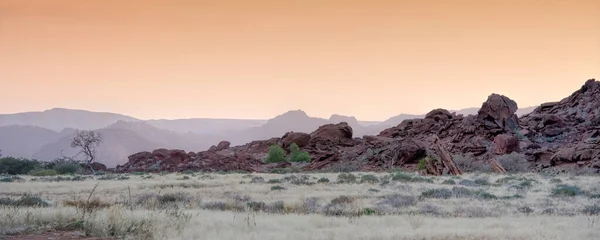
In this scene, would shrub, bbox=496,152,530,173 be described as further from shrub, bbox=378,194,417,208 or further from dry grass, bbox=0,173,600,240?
dry grass, bbox=0,173,600,240

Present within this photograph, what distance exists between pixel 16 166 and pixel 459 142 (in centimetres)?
5372

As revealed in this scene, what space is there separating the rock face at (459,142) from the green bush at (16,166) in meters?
10.7

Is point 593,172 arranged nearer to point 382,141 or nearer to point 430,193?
point 430,193

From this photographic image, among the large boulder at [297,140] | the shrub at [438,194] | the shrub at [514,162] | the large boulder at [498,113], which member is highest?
the large boulder at [498,113]

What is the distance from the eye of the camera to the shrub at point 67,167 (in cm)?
5803

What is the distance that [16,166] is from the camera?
65125 millimetres

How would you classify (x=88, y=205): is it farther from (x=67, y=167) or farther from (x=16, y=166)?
(x=16, y=166)

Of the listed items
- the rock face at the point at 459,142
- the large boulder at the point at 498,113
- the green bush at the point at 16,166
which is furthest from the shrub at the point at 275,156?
the green bush at the point at 16,166

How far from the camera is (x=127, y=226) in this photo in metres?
10.0

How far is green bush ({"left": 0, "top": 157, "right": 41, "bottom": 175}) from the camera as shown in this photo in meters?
63.5

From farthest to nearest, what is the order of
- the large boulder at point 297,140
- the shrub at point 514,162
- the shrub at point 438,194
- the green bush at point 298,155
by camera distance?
the large boulder at point 297,140 → the green bush at point 298,155 → the shrub at point 514,162 → the shrub at point 438,194

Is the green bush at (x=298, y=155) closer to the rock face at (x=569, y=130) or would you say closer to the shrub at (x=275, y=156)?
the shrub at (x=275, y=156)

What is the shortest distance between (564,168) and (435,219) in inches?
1530

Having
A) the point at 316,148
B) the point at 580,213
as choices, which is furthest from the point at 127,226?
the point at 316,148
